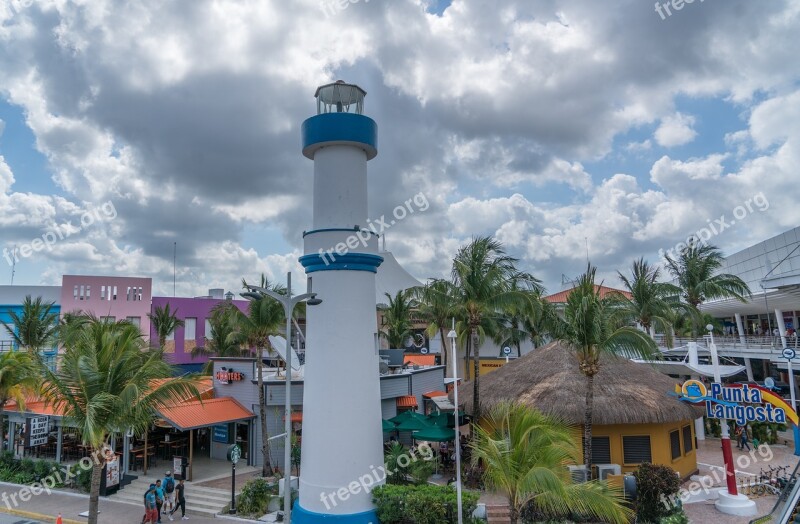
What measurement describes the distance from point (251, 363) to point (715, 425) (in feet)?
83.5

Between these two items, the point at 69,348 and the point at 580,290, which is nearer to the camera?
the point at 69,348

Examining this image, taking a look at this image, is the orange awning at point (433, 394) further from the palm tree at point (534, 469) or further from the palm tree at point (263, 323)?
the palm tree at point (534, 469)

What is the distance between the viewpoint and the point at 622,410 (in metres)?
19.0

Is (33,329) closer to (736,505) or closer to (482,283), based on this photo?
(482,283)

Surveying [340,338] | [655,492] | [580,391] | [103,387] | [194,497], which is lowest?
[194,497]

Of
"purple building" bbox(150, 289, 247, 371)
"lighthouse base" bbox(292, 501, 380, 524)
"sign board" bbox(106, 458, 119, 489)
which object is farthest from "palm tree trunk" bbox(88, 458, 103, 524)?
"purple building" bbox(150, 289, 247, 371)

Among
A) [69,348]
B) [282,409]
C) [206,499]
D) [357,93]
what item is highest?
[357,93]

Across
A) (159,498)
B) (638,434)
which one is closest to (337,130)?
(159,498)

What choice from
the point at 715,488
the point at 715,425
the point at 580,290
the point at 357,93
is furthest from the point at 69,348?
the point at 715,425

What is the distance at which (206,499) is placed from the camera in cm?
2006

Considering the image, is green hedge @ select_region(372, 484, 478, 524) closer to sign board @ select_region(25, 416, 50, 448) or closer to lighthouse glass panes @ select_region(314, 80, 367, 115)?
lighthouse glass panes @ select_region(314, 80, 367, 115)

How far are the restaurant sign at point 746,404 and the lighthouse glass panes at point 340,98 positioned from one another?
49.4 feet

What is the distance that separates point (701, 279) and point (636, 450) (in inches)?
784

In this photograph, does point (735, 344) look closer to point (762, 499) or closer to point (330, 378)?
point (762, 499)
